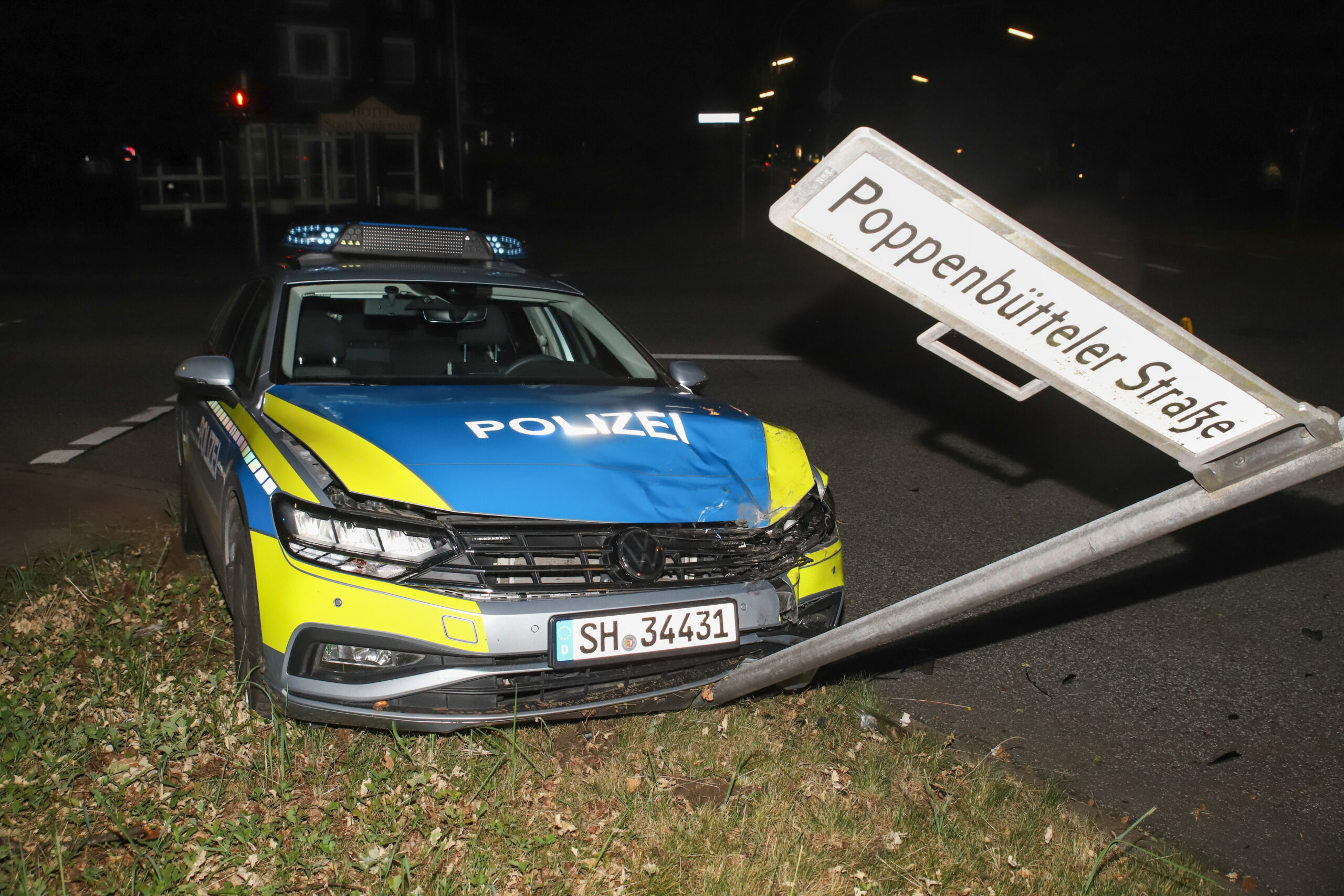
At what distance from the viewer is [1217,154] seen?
56.4 meters

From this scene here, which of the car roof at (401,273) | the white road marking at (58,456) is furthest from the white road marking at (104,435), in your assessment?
the car roof at (401,273)

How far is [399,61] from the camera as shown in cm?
4459

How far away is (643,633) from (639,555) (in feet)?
0.75

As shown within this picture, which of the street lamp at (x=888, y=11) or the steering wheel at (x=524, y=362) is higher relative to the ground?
the street lamp at (x=888, y=11)

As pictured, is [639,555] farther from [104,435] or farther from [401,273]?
[104,435]

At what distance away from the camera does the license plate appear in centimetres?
310

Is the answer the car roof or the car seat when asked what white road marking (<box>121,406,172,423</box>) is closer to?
the car roof

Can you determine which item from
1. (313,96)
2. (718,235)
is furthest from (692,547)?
(313,96)

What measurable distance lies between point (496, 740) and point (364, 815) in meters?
0.57

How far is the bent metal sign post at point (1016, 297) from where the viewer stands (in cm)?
202

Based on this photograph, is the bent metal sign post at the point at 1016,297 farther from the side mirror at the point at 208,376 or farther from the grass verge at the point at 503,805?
the side mirror at the point at 208,376

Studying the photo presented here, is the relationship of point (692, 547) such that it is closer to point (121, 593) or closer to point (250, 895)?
point (250, 895)

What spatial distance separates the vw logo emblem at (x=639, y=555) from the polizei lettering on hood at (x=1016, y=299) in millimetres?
1420

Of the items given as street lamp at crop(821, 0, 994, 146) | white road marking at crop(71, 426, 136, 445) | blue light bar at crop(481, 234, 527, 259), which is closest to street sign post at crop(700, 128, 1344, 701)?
blue light bar at crop(481, 234, 527, 259)
